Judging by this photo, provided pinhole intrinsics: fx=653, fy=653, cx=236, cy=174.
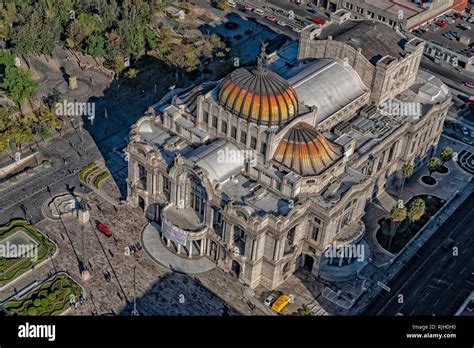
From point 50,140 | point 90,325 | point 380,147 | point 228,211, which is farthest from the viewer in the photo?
point 50,140

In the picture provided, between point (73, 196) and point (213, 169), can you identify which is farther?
point (73, 196)

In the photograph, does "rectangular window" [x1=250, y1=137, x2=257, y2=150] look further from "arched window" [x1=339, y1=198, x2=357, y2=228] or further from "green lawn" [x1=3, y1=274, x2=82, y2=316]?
"green lawn" [x1=3, y1=274, x2=82, y2=316]

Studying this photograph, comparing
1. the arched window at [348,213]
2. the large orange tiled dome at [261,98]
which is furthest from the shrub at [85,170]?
the arched window at [348,213]

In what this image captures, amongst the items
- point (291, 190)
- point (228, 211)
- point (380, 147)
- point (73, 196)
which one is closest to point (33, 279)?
point (73, 196)

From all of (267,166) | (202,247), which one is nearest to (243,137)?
(267,166)

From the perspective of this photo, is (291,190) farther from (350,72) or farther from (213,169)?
(350,72)

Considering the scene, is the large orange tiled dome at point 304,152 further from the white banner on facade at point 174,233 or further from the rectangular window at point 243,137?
the white banner on facade at point 174,233

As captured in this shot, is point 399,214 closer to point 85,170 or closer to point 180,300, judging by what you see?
point 180,300
